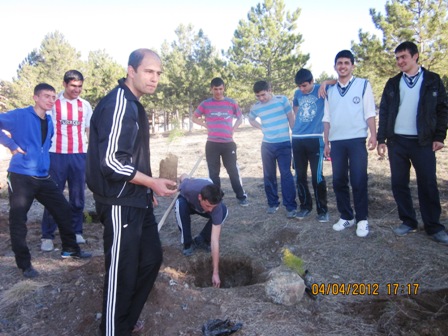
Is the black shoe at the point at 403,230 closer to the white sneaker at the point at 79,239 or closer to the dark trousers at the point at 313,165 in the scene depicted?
the dark trousers at the point at 313,165

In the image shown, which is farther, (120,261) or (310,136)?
(310,136)

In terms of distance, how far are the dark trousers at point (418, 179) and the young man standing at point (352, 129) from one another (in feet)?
1.03

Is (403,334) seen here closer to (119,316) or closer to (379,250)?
(379,250)

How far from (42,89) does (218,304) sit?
283 centimetres

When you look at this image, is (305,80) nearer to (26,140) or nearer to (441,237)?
(441,237)

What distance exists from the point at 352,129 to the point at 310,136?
66 centimetres

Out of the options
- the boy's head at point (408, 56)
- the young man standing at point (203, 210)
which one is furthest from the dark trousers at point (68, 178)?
the boy's head at point (408, 56)

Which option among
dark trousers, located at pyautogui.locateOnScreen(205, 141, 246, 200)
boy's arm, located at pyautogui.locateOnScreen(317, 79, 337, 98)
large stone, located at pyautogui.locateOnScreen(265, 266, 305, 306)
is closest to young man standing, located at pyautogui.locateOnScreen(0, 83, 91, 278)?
large stone, located at pyautogui.locateOnScreen(265, 266, 305, 306)

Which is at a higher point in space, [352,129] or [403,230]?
[352,129]

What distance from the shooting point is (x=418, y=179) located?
12.6 feet

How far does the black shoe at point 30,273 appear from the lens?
352 centimetres

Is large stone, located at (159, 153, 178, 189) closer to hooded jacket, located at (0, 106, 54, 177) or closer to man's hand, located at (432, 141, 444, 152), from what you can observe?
hooded jacket, located at (0, 106, 54, 177)

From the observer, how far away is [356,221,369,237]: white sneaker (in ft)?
13.2

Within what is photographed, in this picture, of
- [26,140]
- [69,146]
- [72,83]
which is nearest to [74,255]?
[69,146]
